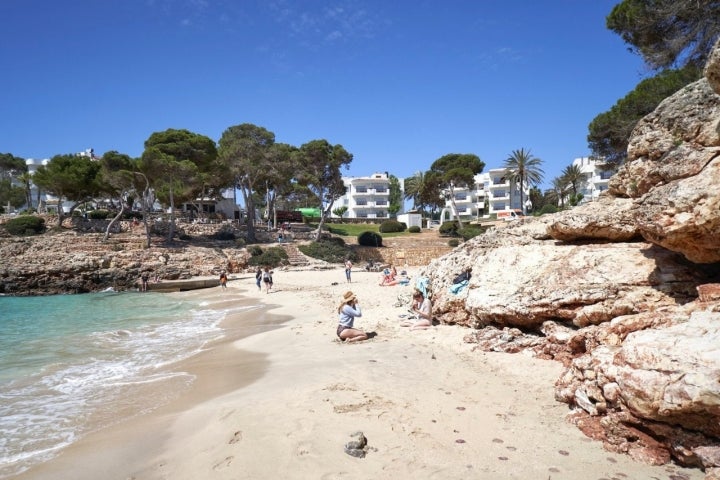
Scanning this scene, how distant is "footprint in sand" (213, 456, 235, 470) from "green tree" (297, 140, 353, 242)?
40.6m

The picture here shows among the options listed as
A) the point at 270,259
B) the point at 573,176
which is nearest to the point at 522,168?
the point at 573,176

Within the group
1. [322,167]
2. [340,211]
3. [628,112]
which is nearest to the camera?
[628,112]

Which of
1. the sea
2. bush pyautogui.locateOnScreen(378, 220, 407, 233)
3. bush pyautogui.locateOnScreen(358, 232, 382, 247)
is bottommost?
the sea

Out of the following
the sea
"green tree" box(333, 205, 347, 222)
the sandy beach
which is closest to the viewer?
the sandy beach

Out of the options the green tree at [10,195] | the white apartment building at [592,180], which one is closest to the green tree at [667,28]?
the white apartment building at [592,180]

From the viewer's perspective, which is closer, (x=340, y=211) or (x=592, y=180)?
(x=592, y=180)

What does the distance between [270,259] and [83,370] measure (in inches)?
1098

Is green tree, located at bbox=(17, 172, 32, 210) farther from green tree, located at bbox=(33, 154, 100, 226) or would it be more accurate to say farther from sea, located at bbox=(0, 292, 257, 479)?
sea, located at bbox=(0, 292, 257, 479)

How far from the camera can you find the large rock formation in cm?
379

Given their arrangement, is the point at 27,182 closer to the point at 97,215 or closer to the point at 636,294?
the point at 97,215

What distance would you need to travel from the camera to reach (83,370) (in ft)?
28.7

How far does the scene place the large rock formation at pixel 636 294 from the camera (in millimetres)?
3787

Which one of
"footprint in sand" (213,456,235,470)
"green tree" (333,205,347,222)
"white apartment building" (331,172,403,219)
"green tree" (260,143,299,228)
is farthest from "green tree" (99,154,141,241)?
"white apartment building" (331,172,403,219)

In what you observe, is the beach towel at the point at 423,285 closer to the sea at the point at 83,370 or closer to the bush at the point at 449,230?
the sea at the point at 83,370
